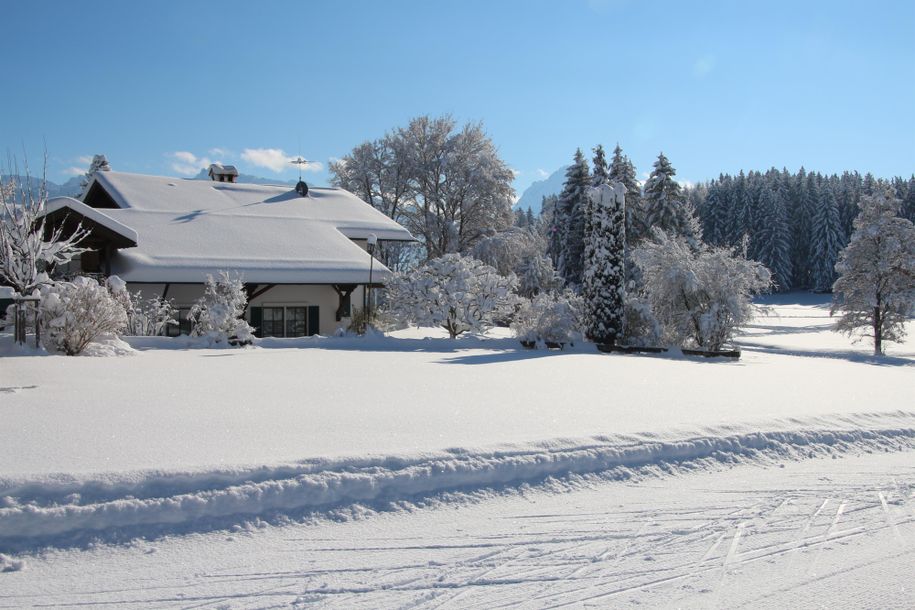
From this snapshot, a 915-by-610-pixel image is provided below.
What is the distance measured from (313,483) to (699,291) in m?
18.4

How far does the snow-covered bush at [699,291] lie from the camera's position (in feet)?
67.8

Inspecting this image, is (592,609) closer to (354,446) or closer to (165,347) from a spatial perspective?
(354,446)

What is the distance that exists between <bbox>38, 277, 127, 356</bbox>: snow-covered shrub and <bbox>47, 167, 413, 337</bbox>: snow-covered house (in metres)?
5.96

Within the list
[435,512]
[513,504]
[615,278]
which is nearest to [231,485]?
[435,512]

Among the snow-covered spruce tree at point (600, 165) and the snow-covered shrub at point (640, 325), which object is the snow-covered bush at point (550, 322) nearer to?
the snow-covered shrub at point (640, 325)

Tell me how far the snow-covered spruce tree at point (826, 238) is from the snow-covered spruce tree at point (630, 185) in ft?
119

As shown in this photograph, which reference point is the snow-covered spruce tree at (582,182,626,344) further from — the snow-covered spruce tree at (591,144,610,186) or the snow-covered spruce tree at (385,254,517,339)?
the snow-covered spruce tree at (591,144,610,186)

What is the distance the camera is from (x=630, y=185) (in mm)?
42469

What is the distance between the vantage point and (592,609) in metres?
3.99

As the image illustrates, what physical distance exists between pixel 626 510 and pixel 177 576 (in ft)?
11.4

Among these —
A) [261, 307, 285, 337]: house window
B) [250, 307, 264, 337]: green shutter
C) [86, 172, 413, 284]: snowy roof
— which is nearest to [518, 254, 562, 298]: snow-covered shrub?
[86, 172, 413, 284]: snowy roof

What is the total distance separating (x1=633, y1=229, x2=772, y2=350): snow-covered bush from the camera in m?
20.7

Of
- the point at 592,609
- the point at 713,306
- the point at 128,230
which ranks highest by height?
the point at 128,230

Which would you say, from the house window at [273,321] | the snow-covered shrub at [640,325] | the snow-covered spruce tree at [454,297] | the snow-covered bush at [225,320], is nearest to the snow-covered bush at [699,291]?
the snow-covered shrub at [640,325]
